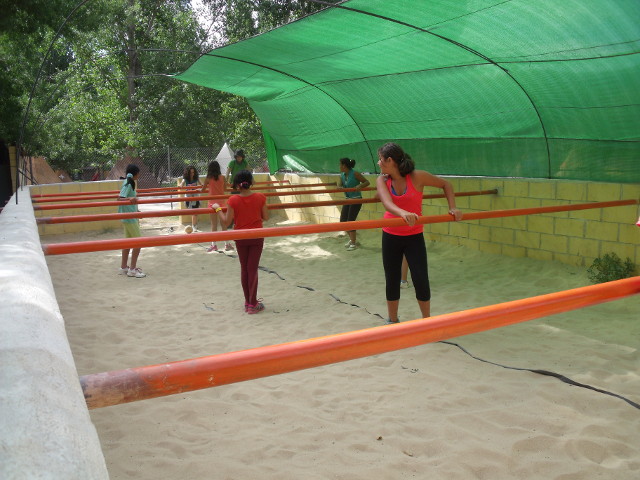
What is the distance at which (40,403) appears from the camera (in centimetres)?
101

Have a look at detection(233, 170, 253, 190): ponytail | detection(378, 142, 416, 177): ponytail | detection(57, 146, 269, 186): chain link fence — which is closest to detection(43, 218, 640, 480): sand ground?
detection(233, 170, 253, 190): ponytail

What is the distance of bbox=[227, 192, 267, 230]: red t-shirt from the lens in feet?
18.0

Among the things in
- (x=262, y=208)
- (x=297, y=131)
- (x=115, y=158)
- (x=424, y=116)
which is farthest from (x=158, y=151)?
(x=262, y=208)

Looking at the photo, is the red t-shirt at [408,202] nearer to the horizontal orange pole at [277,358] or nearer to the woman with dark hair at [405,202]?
the woman with dark hair at [405,202]

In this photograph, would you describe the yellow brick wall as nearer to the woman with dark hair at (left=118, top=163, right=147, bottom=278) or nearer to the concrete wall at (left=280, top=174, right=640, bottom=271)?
the concrete wall at (left=280, top=174, right=640, bottom=271)

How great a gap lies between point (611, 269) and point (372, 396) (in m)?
3.65

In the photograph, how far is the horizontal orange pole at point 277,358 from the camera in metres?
1.25

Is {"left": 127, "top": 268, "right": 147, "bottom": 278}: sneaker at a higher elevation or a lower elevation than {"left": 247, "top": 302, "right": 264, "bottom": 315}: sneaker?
higher

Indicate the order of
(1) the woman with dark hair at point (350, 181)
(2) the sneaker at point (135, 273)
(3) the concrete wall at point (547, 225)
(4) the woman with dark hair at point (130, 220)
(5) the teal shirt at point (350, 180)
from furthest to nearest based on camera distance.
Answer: (5) the teal shirt at point (350, 180) < (1) the woman with dark hair at point (350, 181) < (2) the sneaker at point (135, 273) < (4) the woman with dark hair at point (130, 220) < (3) the concrete wall at point (547, 225)

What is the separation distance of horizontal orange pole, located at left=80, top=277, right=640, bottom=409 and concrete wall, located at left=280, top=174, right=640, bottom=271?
473cm

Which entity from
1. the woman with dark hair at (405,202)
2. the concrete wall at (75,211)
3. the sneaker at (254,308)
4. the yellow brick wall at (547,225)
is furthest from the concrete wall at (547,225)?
the concrete wall at (75,211)

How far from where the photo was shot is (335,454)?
2.73m

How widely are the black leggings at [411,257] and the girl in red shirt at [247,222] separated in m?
1.54

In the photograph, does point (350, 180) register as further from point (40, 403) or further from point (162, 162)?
point (162, 162)
